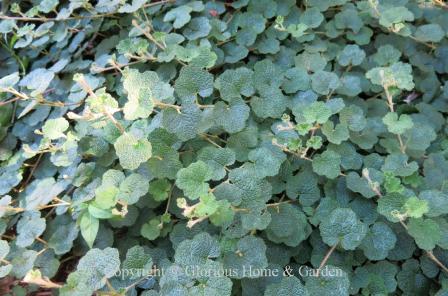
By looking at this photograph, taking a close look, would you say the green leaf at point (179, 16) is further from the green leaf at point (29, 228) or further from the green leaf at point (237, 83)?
the green leaf at point (29, 228)

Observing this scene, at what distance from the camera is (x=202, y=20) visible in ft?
4.95

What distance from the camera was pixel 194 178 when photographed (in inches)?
41.2

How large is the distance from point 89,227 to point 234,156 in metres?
0.41

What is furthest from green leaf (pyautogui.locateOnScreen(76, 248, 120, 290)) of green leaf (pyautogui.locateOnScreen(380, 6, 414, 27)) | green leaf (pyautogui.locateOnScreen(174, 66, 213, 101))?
green leaf (pyautogui.locateOnScreen(380, 6, 414, 27))

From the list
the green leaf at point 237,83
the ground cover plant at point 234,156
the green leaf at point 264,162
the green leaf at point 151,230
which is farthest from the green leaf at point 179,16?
the green leaf at point 151,230

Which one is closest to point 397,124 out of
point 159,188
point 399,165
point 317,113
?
point 399,165

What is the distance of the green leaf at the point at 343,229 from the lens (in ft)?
3.48

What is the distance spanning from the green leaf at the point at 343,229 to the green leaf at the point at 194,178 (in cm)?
31

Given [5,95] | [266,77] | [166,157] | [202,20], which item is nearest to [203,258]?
[166,157]

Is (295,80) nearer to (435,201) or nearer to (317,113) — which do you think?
(317,113)

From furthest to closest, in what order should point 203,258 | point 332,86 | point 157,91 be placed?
1. point 332,86
2. point 157,91
3. point 203,258

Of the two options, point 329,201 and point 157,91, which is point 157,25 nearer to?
point 157,91

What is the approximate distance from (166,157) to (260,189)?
0.85 ft

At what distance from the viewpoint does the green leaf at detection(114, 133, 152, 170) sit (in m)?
1.03
